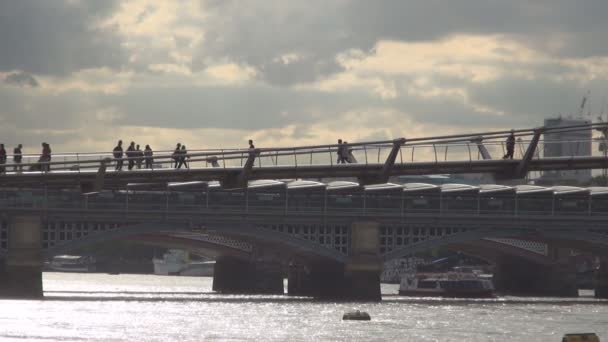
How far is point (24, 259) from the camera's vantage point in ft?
370

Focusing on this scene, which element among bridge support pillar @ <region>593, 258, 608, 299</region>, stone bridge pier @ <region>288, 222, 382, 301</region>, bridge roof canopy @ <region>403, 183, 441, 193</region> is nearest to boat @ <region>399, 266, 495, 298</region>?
bridge support pillar @ <region>593, 258, 608, 299</region>

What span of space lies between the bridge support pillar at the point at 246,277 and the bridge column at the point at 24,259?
29.3m

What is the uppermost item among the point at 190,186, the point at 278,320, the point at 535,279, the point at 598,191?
the point at 598,191

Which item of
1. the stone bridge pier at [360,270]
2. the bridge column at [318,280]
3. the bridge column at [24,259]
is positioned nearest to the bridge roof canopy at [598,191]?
the stone bridge pier at [360,270]

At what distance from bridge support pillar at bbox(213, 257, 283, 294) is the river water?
16310 mm

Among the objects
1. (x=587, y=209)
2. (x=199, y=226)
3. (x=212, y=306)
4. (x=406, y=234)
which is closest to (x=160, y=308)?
(x=212, y=306)

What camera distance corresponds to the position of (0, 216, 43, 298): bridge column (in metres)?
112

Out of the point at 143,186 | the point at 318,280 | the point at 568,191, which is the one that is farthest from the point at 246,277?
the point at 143,186

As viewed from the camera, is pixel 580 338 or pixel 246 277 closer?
pixel 580 338

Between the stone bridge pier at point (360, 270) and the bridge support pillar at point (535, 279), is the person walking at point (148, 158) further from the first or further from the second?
the bridge support pillar at point (535, 279)

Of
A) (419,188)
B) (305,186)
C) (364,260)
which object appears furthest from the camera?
(419,188)

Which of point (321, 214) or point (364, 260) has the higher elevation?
point (321, 214)

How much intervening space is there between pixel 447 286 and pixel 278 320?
170ft

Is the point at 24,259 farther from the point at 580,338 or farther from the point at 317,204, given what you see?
the point at 580,338
